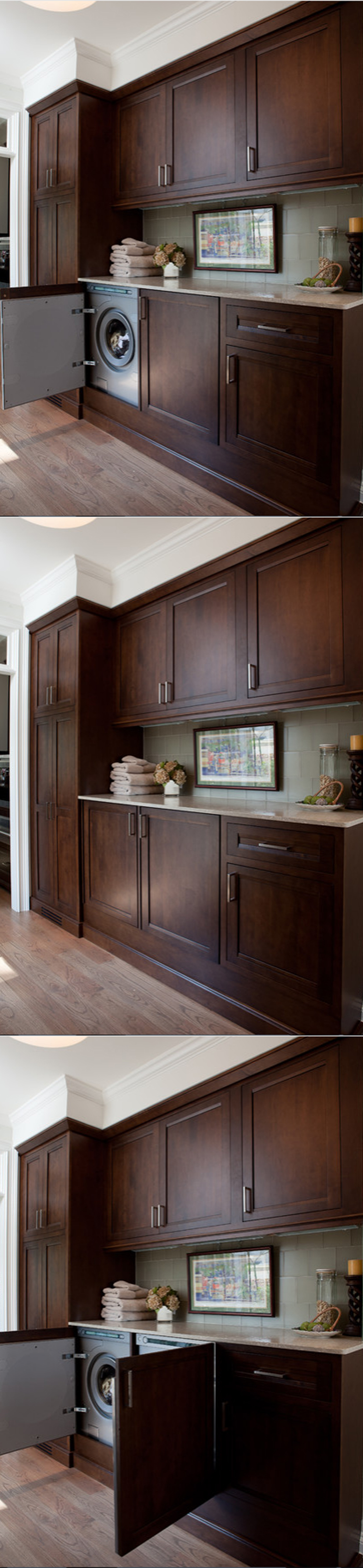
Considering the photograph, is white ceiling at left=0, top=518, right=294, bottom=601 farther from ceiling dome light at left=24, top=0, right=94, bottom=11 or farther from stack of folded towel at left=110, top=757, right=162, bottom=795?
ceiling dome light at left=24, top=0, right=94, bottom=11

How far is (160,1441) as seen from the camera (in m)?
2.11

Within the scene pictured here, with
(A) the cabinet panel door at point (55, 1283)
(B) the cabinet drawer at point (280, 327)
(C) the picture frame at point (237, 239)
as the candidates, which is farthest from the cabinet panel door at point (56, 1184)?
(C) the picture frame at point (237, 239)

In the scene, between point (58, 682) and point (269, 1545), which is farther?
point (269, 1545)

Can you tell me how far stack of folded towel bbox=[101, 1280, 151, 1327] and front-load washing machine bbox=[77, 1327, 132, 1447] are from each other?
29 millimetres

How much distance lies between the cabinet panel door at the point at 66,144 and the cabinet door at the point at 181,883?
1.16 m

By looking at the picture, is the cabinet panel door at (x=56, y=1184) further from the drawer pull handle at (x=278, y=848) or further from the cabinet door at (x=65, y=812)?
the drawer pull handle at (x=278, y=848)

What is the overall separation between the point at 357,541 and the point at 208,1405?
78.7 inches

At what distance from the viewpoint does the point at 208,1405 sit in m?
2.20

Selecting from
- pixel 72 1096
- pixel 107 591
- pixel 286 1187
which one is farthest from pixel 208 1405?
pixel 107 591

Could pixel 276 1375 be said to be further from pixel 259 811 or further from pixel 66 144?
pixel 66 144

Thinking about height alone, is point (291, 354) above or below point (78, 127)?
below

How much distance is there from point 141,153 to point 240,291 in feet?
1.02

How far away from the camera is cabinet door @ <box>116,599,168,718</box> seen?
1.85m

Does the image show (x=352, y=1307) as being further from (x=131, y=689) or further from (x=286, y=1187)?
(x=131, y=689)
